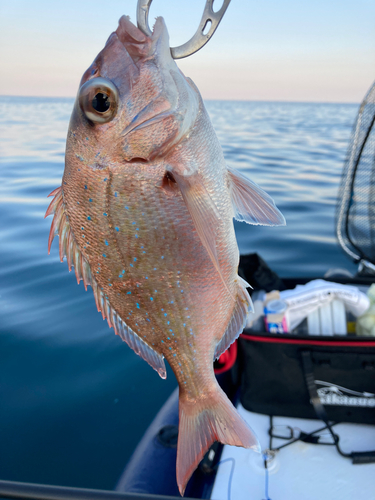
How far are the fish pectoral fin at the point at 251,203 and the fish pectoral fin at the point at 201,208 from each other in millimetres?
104

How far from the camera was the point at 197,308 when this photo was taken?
1.01 m

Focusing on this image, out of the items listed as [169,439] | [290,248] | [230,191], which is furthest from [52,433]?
[290,248]

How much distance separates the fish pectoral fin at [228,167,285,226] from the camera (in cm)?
102

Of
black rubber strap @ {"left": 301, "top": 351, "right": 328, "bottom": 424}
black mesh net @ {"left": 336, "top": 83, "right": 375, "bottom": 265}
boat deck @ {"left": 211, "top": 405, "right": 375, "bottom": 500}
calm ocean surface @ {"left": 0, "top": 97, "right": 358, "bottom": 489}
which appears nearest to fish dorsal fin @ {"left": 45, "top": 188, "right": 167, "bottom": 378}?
boat deck @ {"left": 211, "top": 405, "right": 375, "bottom": 500}

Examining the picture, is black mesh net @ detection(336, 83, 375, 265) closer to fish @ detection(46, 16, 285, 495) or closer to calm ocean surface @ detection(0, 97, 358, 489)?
calm ocean surface @ detection(0, 97, 358, 489)

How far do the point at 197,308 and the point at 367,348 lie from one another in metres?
1.53

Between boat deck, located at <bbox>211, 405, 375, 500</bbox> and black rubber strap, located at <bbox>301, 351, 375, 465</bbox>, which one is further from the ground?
black rubber strap, located at <bbox>301, 351, 375, 465</bbox>

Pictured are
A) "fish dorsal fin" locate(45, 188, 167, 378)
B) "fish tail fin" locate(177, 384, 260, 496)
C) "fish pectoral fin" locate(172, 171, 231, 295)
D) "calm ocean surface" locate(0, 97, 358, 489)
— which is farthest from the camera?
"calm ocean surface" locate(0, 97, 358, 489)

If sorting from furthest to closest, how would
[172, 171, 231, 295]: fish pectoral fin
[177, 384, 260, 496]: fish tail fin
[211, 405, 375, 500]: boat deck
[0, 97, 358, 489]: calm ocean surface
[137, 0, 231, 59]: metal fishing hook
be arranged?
[0, 97, 358, 489]: calm ocean surface
[211, 405, 375, 500]: boat deck
[177, 384, 260, 496]: fish tail fin
[172, 171, 231, 295]: fish pectoral fin
[137, 0, 231, 59]: metal fishing hook

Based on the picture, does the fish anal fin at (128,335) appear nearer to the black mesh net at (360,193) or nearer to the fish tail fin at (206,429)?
the fish tail fin at (206,429)

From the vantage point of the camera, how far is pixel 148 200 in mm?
894

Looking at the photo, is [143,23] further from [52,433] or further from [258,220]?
[52,433]

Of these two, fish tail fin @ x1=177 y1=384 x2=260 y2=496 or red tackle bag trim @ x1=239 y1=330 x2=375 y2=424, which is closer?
fish tail fin @ x1=177 y1=384 x2=260 y2=496

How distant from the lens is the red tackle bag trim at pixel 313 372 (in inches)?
84.6
